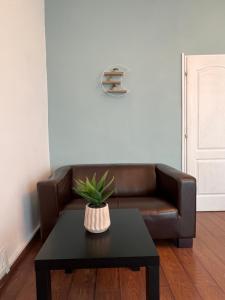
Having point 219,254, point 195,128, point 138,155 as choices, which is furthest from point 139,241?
point 195,128

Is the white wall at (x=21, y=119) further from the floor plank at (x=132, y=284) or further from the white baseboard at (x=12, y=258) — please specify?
the floor plank at (x=132, y=284)

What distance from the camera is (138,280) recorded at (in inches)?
79.4

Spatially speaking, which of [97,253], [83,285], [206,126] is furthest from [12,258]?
[206,126]

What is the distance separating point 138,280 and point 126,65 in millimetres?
2532

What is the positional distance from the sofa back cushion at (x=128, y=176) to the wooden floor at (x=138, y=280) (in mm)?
781

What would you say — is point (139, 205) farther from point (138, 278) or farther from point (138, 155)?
point (138, 155)

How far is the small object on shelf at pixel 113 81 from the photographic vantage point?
134 inches

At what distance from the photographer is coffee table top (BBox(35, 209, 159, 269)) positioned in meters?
1.37

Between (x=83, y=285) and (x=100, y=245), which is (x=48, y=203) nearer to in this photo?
(x=83, y=285)

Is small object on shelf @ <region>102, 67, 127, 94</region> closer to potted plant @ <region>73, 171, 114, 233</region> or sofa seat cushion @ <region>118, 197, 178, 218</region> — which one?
sofa seat cushion @ <region>118, 197, 178, 218</region>

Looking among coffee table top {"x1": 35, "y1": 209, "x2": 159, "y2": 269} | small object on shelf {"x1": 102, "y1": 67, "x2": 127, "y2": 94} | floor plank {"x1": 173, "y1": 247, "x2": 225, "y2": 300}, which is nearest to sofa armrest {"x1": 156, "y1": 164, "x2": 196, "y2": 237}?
floor plank {"x1": 173, "y1": 247, "x2": 225, "y2": 300}

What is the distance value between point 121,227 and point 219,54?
274cm

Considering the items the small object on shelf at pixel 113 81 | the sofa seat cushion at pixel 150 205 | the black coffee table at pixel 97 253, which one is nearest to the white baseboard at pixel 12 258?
the black coffee table at pixel 97 253

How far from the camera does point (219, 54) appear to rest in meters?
3.43
